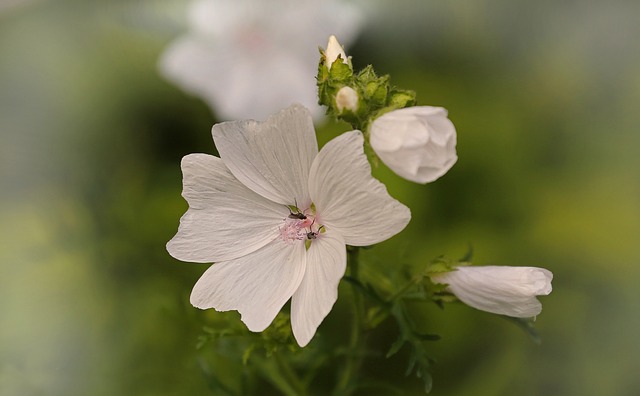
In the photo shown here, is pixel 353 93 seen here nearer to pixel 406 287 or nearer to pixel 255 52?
pixel 406 287

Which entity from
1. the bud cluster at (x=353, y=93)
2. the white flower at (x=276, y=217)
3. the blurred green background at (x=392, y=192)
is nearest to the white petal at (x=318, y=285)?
the white flower at (x=276, y=217)

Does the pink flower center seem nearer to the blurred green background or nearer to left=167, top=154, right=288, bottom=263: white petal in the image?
left=167, top=154, right=288, bottom=263: white petal

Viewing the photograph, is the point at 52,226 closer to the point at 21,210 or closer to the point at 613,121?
the point at 21,210

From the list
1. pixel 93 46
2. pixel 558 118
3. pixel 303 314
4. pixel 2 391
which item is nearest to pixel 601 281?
pixel 558 118

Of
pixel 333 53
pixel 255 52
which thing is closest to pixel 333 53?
pixel 333 53

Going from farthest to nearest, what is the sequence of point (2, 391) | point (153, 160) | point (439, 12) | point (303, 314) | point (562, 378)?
point (439, 12), point (153, 160), point (562, 378), point (2, 391), point (303, 314)

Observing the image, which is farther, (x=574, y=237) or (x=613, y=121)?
(x=613, y=121)
